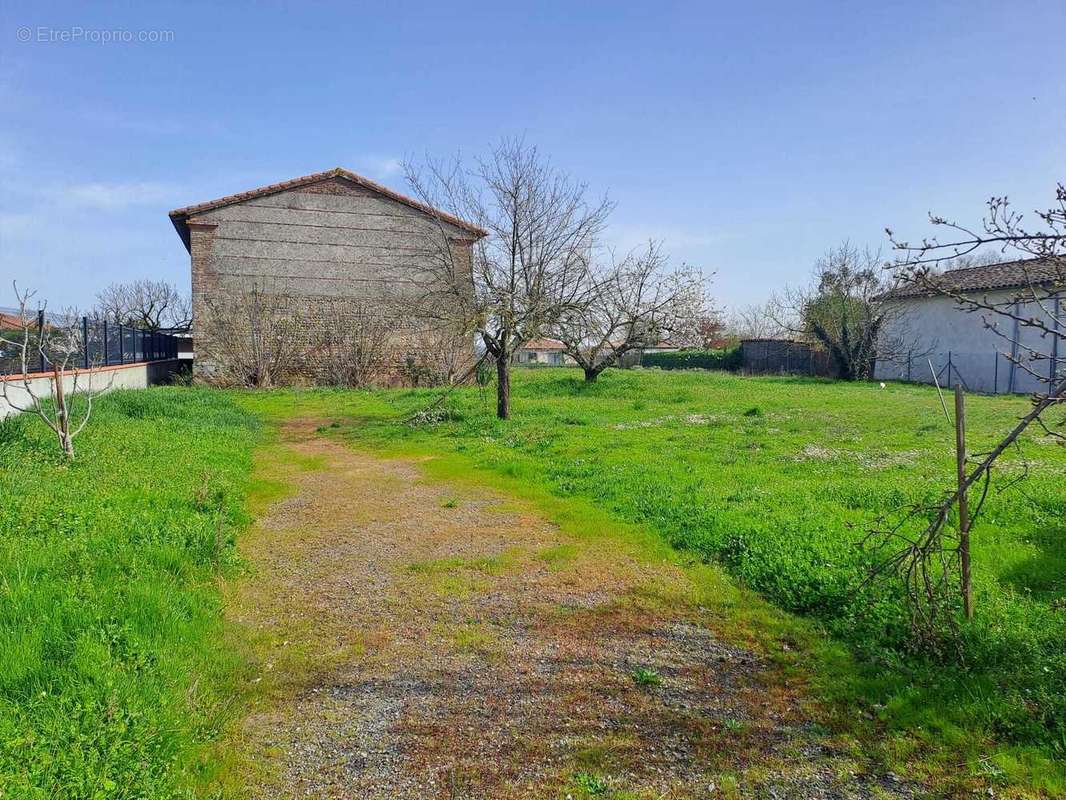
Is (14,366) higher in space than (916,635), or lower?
higher

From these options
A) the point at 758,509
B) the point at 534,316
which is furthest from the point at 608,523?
the point at 534,316

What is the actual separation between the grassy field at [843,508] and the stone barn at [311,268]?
883cm

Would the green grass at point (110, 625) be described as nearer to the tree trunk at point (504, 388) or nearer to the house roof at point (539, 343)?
the tree trunk at point (504, 388)

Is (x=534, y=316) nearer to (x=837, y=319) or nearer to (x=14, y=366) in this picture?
(x=14, y=366)

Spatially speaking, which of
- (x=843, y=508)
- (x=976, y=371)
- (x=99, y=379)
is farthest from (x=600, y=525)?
(x=976, y=371)

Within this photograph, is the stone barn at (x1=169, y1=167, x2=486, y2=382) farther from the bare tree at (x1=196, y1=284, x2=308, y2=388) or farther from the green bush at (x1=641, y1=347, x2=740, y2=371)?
the green bush at (x1=641, y1=347, x2=740, y2=371)

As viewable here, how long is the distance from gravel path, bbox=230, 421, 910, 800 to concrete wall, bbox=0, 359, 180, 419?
5974mm

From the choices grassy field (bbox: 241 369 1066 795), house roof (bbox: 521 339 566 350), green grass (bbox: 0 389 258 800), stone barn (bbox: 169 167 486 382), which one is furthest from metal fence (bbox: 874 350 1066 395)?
green grass (bbox: 0 389 258 800)

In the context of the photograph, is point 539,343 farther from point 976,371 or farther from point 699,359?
point 699,359

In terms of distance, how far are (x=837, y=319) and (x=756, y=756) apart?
29.6 metres

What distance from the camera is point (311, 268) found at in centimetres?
2436

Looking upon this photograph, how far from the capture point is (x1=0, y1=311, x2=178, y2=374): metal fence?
12188 millimetres

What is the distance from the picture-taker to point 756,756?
124 inches

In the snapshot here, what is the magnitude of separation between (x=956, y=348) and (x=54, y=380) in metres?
28.9
